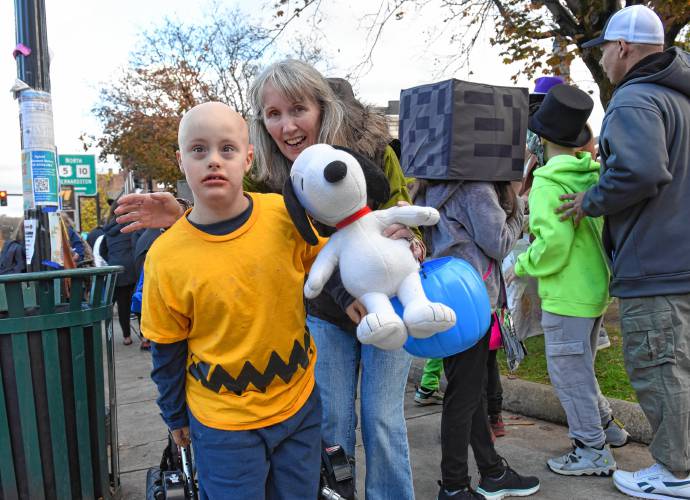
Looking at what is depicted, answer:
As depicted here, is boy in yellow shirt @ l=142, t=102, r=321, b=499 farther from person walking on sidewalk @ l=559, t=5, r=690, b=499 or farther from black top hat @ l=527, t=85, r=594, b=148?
black top hat @ l=527, t=85, r=594, b=148

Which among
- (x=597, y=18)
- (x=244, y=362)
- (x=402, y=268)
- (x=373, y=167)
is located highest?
(x=597, y=18)

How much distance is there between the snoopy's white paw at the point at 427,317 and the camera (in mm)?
1669

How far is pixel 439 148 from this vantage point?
2.77 m

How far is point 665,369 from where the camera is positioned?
285 cm

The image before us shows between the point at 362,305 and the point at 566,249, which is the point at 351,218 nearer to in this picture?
the point at 362,305

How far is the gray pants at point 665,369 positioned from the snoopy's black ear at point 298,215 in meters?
1.92

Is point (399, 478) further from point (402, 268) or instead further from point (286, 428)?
point (402, 268)

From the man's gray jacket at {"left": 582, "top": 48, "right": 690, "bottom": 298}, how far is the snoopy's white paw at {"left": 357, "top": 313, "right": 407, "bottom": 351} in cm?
173

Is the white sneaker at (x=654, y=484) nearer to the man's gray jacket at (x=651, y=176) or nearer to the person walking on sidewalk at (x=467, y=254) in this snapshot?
the person walking on sidewalk at (x=467, y=254)

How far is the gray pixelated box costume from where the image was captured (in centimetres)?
269

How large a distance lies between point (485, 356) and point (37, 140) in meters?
2.74

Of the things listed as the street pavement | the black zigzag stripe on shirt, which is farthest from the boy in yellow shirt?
the street pavement

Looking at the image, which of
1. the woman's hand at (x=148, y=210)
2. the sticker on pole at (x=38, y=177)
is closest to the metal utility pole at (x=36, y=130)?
the sticker on pole at (x=38, y=177)

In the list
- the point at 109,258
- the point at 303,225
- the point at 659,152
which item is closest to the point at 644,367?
the point at 659,152
